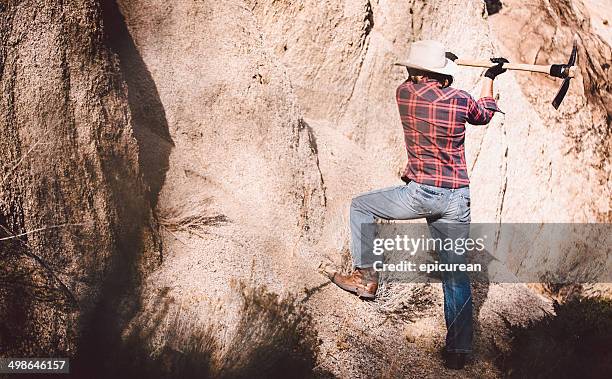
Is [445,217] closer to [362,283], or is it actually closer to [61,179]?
[362,283]

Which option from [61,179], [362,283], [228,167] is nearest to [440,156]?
[362,283]

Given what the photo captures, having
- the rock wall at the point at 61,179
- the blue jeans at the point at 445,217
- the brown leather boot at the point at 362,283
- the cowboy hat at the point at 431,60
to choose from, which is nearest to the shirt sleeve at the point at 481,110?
the cowboy hat at the point at 431,60

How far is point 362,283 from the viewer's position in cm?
559

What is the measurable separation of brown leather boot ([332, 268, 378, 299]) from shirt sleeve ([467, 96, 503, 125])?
4.82 ft

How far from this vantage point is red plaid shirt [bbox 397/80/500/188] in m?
4.84

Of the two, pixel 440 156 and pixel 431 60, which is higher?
pixel 431 60

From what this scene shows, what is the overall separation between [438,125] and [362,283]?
4.80ft

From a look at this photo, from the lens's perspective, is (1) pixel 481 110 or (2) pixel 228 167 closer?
(1) pixel 481 110

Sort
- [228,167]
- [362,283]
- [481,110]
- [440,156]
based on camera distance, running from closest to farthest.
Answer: [481,110] → [440,156] → [362,283] → [228,167]

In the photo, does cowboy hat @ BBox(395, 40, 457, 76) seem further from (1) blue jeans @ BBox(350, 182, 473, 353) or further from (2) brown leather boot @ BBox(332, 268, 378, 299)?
(2) brown leather boot @ BBox(332, 268, 378, 299)

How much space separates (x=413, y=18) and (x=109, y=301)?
4.76m

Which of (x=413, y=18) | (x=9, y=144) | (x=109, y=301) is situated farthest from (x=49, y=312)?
(x=413, y=18)

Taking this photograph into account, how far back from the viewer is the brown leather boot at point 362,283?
18.3 ft

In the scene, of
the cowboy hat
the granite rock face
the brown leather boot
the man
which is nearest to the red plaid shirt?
the man
